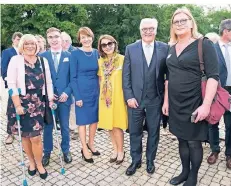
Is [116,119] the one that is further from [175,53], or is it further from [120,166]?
[175,53]

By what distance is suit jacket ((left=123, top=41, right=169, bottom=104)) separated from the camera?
3689 millimetres

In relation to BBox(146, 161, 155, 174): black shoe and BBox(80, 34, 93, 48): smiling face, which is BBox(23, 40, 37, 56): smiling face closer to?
BBox(80, 34, 93, 48): smiling face

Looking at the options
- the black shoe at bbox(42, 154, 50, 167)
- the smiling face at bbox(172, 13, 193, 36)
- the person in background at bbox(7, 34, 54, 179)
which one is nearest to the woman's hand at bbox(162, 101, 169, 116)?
the smiling face at bbox(172, 13, 193, 36)

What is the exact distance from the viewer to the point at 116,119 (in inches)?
163

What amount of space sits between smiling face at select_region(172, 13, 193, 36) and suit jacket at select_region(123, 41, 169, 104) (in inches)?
19.9

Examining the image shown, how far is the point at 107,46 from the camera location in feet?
13.2

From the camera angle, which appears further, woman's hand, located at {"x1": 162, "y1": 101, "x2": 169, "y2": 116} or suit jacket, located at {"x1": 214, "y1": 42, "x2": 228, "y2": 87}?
suit jacket, located at {"x1": 214, "y1": 42, "x2": 228, "y2": 87}

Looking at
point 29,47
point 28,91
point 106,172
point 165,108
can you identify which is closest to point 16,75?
point 28,91

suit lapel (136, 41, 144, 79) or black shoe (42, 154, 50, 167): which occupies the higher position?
suit lapel (136, 41, 144, 79)

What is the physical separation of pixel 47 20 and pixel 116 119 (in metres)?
23.4

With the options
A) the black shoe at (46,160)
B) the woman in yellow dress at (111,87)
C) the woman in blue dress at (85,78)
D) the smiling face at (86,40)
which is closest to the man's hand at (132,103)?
the woman in yellow dress at (111,87)

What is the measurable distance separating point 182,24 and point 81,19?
26259 millimetres

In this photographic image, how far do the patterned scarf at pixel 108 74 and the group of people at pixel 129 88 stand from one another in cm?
2

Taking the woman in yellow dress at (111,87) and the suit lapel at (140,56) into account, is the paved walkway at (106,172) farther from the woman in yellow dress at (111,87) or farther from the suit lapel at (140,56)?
the suit lapel at (140,56)
